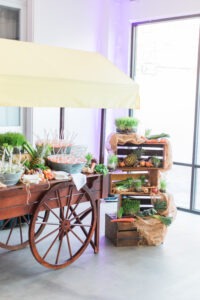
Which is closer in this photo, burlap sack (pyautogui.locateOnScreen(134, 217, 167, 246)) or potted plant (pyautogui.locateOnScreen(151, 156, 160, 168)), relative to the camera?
burlap sack (pyautogui.locateOnScreen(134, 217, 167, 246))

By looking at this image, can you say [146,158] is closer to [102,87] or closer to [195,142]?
[102,87]

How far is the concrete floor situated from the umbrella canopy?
1589 millimetres

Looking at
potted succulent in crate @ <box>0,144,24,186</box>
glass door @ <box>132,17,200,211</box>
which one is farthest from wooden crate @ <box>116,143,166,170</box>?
glass door @ <box>132,17,200,211</box>

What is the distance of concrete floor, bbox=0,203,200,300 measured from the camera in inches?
141

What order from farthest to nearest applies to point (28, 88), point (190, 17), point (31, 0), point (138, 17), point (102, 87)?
1. point (138, 17)
2. point (190, 17)
3. point (31, 0)
4. point (102, 87)
5. point (28, 88)

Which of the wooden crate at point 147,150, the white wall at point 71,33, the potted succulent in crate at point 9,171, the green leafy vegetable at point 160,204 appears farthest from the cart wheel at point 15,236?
the white wall at point 71,33

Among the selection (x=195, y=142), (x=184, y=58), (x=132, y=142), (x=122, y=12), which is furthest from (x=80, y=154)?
(x=122, y=12)

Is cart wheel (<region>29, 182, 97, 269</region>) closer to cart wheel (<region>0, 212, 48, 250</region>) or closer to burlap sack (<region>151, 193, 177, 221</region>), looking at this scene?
cart wheel (<region>0, 212, 48, 250</region>)

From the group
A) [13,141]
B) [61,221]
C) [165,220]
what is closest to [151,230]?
[165,220]

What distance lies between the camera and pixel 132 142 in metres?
4.81

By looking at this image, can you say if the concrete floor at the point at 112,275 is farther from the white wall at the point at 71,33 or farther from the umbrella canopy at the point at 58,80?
the white wall at the point at 71,33

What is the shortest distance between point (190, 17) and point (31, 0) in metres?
2.35

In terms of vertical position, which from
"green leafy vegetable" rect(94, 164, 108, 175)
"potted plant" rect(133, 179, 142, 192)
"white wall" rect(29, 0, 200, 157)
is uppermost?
"white wall" rect(29, 0, 200, 157)

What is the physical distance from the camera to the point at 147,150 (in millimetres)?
4961
